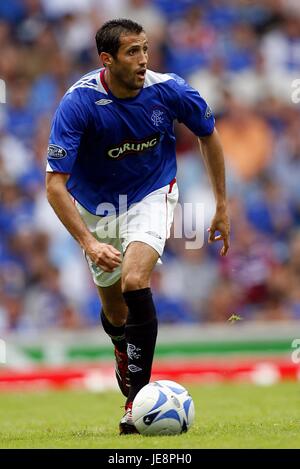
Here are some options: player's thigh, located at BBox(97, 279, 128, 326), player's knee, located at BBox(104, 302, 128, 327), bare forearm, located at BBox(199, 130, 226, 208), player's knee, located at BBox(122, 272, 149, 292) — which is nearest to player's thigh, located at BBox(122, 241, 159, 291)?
player's knee, located at BBox(122, 272, 149, 292)

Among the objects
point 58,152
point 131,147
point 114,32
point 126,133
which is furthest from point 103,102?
point 58,152

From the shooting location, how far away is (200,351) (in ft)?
46.5

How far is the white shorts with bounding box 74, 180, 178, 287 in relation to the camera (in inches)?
280

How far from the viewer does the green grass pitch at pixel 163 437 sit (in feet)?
20.4

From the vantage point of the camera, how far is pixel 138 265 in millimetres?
6863

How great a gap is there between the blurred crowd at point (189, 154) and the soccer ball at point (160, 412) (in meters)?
7.26

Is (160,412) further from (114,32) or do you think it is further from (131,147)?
(114,32)

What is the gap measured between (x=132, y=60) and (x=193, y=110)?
59 centimetres

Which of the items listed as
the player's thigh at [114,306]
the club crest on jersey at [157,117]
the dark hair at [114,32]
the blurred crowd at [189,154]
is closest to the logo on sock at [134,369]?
the player's thigh at [114,306]

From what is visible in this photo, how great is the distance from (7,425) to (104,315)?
1.12 m

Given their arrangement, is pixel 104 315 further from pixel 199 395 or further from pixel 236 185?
pixel 236 185

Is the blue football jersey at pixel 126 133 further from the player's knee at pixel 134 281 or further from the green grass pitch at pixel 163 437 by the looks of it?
the green grass pitch at pixel 163 437

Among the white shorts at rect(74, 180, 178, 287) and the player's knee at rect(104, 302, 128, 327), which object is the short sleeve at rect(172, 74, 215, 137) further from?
the player's knee at rect(104, 302, 128, 327)
